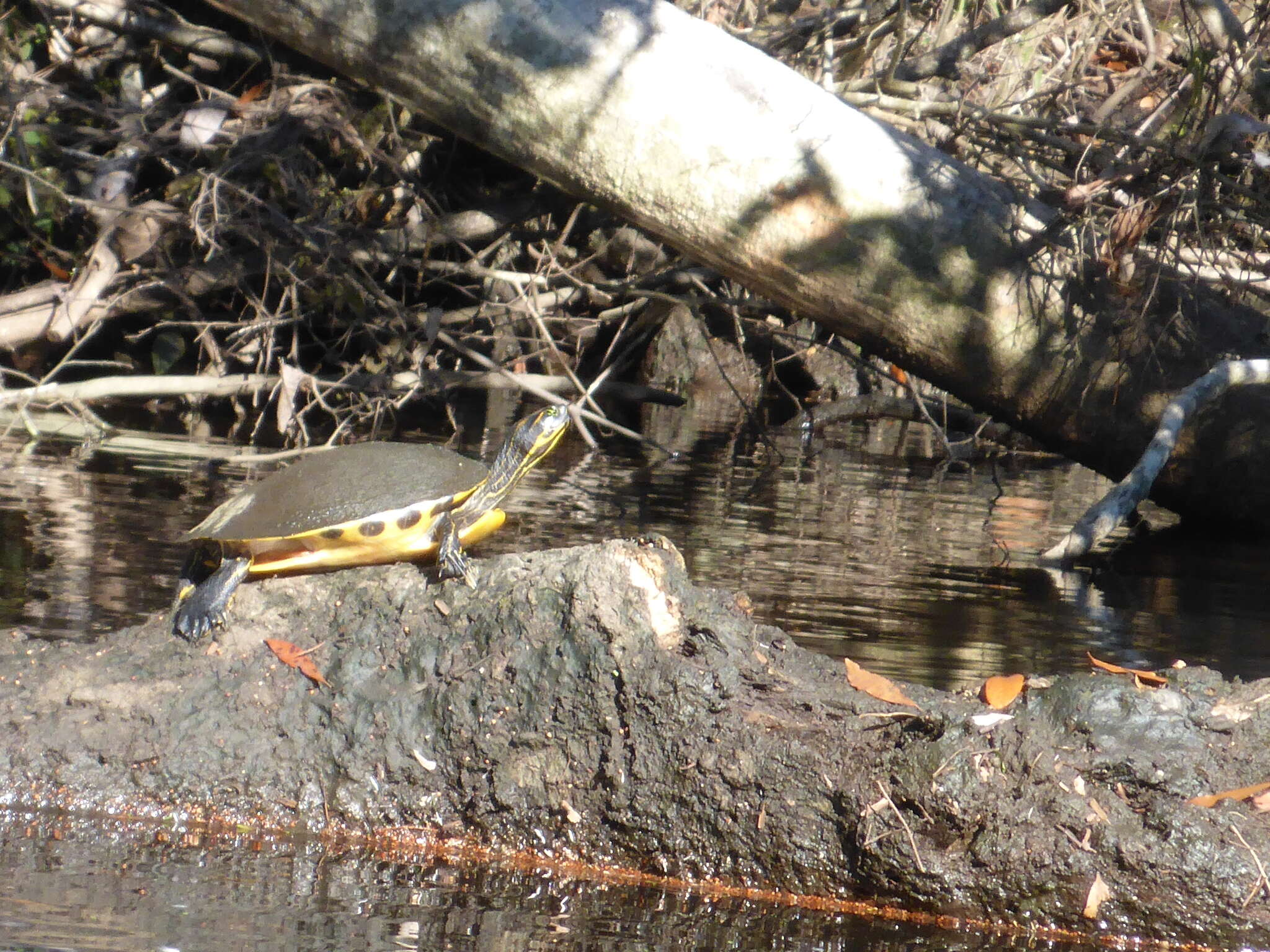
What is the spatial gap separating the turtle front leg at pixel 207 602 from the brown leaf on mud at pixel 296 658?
0.13m

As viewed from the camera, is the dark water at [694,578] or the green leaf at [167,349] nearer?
the dark water at [694,578]

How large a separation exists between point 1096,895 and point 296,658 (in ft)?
5.21

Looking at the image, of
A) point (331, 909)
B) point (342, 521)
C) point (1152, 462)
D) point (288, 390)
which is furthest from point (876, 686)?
point (288, 390)

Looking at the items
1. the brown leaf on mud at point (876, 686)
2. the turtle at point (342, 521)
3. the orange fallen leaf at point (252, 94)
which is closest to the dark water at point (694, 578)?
the brown leaf on mud at point (876, 686)

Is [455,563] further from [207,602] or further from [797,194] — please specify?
[797,194]

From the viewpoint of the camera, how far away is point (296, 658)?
2.64 metres

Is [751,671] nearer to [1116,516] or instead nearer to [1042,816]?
[1042,816]

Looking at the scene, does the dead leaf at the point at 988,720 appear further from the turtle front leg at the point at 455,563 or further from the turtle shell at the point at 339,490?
the turtle shell at the point at 339,490

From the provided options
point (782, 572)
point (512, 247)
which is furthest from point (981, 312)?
point (512, 247)

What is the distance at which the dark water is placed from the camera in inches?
83.4

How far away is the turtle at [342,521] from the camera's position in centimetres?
286

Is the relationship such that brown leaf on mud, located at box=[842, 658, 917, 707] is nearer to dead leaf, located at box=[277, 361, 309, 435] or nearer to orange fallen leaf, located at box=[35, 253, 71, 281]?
dead leaf, located at box=[277, 361, 309, 435]

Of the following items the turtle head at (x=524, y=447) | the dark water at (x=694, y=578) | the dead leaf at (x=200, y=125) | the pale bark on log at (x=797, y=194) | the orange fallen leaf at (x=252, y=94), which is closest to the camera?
the dark water at (x=694, y=578)

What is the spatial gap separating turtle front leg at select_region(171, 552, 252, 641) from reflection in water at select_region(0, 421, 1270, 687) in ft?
2.08
